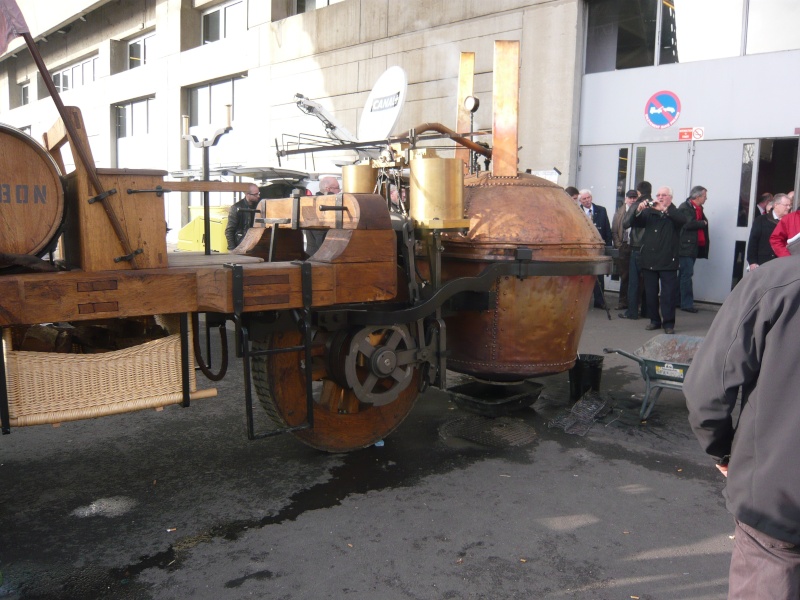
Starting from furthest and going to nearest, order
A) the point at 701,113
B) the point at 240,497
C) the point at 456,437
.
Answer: the point at 701,113, the point at 456,437, the point at 240,497

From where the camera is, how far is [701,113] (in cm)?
1066

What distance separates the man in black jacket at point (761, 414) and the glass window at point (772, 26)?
9.70 metres

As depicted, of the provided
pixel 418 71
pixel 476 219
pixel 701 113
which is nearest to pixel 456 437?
pixel 476 219

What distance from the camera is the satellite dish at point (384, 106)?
7.04 meters

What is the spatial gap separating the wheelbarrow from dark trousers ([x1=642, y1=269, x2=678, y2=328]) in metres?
3.05

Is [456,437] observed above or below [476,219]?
below

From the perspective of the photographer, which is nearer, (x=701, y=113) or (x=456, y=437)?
(x=456, y=437)

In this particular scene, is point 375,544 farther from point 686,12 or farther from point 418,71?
point 418,71

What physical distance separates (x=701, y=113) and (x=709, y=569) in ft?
29.7

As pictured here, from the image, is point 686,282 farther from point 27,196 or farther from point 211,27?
point 211,27

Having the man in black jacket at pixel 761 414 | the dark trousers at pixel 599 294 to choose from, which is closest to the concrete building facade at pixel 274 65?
the dark trousers at pixel 599 294

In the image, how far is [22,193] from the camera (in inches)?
118

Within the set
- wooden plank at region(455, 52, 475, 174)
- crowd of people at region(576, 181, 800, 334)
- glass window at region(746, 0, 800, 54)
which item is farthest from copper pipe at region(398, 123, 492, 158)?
glass window at region(746, 0, 800, 54)

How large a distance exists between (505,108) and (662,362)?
2.21m
